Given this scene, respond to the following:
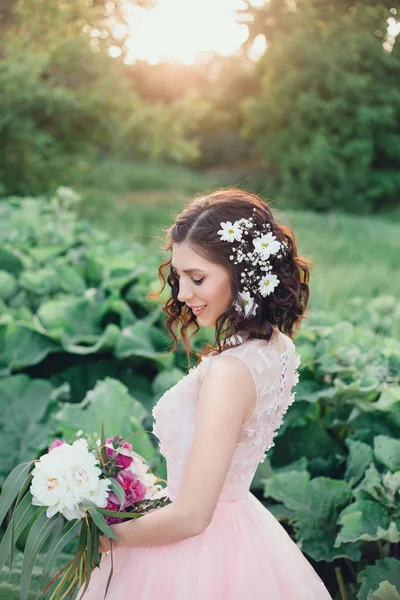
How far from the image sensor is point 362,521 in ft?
8.93

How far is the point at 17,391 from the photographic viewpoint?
4461mm

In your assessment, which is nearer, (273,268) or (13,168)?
(273,268)

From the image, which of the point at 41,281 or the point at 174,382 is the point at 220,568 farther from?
the point at 41,281

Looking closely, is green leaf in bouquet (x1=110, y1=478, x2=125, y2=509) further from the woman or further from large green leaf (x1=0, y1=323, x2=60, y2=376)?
large green leaf (x1=0, y1=323, x2=60, y2=376)

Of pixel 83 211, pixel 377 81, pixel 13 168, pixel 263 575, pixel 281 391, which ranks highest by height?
pixel 281 391

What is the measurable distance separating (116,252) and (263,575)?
5.08 metres

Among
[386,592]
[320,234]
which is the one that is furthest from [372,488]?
[320,234]

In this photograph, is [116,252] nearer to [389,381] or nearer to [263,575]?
[389,381]

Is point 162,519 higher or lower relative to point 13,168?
higher

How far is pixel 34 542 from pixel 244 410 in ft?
2.15

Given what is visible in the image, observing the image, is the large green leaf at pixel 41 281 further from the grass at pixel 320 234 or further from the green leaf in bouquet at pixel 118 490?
the green leaf in bouquet at pixel 118 490

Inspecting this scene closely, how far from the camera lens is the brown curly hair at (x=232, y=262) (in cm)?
192

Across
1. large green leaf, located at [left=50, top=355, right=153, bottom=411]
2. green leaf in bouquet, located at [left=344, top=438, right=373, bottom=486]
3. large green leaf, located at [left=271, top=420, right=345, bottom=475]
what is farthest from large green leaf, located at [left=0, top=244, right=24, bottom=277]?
green leaf in bouquet, located at [left=344, top=438, right=373, bottom=486]

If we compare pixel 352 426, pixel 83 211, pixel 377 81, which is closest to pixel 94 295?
pixel 352 426
